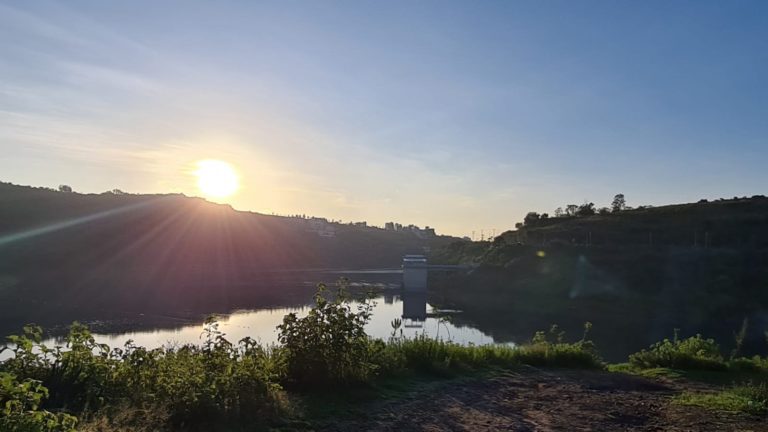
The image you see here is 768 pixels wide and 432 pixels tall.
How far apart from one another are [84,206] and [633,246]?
78613 mm

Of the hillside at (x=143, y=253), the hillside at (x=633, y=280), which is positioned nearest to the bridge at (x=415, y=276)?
the hillside at (x=633, y=280)

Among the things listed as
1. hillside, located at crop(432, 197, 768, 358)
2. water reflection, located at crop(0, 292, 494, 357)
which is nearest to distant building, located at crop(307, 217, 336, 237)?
hillside, located at crop(432, 197, 768, 358)

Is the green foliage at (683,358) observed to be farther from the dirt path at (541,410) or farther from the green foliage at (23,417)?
the green foliage at (23,417)

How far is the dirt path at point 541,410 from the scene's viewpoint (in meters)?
5.28

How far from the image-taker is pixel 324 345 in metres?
5.96

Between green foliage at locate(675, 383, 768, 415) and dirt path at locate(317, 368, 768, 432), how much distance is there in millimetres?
236

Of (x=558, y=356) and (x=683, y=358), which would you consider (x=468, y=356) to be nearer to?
(x=558, y=356)

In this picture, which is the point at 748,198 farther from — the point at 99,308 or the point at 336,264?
the point at 99,308

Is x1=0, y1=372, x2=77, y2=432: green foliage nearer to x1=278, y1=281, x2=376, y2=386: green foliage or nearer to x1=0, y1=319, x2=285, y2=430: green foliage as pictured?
x1=0, y1=319, x2=285, y2=430: green foliage

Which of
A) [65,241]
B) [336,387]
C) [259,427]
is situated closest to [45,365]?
[259,427]

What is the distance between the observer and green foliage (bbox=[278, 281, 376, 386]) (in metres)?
5.89

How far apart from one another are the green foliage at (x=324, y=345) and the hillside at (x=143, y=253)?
2998 cm

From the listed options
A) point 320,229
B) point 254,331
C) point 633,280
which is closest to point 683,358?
point 254,331

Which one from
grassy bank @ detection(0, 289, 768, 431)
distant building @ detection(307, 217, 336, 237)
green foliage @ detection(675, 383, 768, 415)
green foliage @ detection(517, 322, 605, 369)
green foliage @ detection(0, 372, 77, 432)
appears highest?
distant building @ detection(307, 217, 336, 237)
